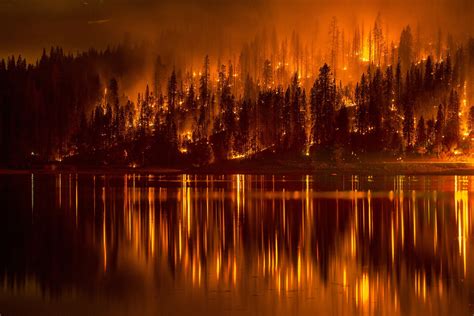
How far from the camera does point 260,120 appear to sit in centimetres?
16388

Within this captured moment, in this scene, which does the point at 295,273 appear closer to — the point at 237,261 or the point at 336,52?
the point at 237,261

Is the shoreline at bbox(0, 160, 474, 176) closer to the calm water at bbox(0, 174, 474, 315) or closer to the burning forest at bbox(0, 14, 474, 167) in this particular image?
the burning forest at bbox(0, 14, 474, 167)

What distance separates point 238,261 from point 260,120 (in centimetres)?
13726

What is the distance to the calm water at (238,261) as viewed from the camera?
67.5 feet

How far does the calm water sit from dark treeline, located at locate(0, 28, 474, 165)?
9931 cm

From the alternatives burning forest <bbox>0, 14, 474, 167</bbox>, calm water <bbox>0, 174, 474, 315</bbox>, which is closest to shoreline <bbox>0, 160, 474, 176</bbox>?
burning forest <bbox>0, 14, 474, 167</bbox>

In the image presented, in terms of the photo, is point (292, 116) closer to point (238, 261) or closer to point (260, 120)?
point (260, 120)

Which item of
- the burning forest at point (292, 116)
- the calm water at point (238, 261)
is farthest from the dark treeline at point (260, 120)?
the calm water at point (238, 261)

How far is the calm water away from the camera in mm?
20562

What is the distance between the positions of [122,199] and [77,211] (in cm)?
1147

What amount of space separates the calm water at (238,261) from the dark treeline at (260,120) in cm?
9931

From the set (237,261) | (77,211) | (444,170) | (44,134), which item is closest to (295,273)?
(237,261)

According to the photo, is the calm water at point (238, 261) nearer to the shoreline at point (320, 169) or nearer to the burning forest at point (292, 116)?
the shoreline at point (320, 169)

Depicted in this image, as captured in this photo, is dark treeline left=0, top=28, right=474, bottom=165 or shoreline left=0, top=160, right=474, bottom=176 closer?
shoreline left=0, top=160, right=474, bottom=176
